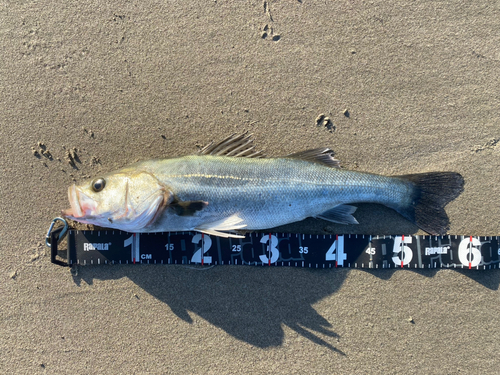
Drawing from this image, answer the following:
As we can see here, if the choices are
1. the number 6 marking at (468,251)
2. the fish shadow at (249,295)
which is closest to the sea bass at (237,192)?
the number 6 marking at (468,251)

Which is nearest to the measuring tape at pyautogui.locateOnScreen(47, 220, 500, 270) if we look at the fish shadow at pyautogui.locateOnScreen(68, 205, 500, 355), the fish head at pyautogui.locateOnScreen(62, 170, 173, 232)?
the fish shadow at pyautogui.locateOnScreen(68, 205, 500, 355)

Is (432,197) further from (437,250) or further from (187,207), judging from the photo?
(187,207)

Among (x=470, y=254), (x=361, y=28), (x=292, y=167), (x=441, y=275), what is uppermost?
(x=361, y=28)

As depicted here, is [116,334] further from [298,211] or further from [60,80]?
[60,80]

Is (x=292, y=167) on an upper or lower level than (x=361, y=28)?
lower

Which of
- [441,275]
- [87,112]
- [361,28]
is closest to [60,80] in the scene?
[87,112]

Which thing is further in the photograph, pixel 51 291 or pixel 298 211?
pixel 51 291

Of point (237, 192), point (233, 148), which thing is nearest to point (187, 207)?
point (237, 192)
